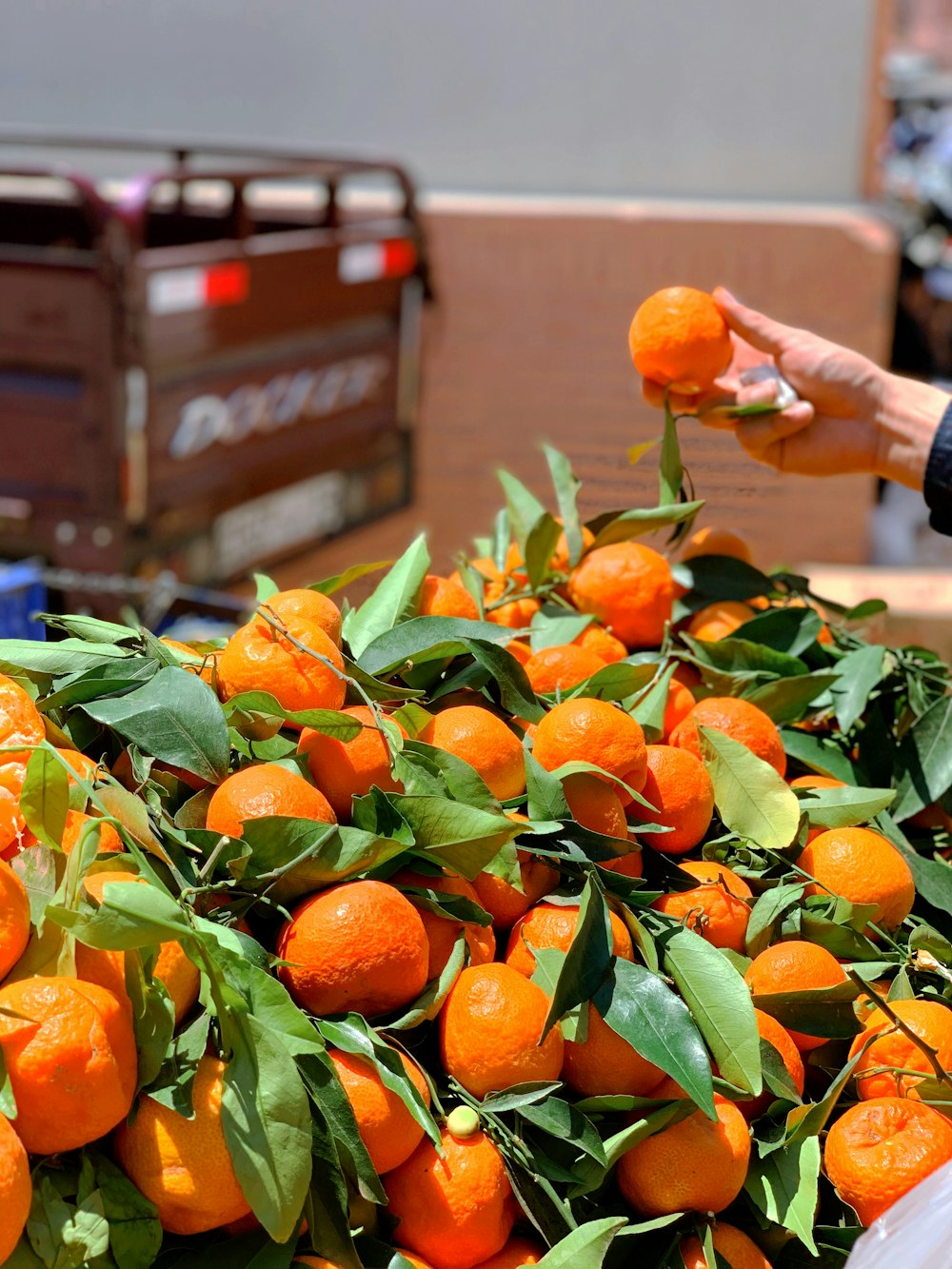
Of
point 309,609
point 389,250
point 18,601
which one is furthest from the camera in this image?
point 389,250

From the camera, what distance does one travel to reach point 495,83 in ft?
15.7

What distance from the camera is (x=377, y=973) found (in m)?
0.93

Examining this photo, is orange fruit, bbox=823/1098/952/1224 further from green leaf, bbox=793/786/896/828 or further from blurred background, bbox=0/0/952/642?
blurred background, bbox=0/0/952/642

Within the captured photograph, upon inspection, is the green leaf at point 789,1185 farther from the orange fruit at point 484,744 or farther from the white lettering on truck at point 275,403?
the white lettering on truck at point 275,403

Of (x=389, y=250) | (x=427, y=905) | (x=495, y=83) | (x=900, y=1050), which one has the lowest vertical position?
(x=900, y=1050)

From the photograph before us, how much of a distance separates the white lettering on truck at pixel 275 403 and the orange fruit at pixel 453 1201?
253 centimetres

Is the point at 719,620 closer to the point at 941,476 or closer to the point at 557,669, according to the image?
the point at 557,669

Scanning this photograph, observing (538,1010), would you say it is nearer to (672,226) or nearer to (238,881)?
(238,881)

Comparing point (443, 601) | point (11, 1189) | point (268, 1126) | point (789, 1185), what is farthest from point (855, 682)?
point (11, 1189)

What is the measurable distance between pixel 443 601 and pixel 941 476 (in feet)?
2.20

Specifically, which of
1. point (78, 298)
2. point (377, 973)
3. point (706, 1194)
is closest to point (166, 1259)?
point (377, 973)

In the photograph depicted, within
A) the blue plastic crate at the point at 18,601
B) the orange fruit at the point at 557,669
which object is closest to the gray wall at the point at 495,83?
the blue plastic crate at the point at 18,601

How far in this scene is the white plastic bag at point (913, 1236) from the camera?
90cm

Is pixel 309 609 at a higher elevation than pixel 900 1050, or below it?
higher
